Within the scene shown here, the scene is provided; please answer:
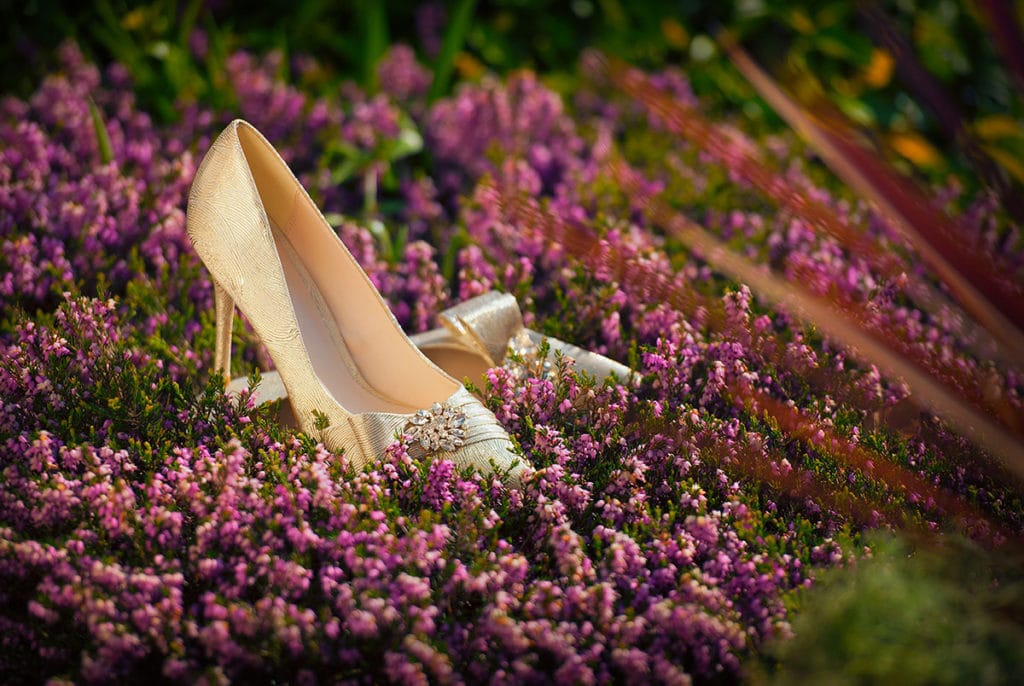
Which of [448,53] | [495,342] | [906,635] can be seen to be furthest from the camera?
[448,53]

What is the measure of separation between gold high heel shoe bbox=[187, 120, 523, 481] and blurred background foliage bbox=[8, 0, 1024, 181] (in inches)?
48.9

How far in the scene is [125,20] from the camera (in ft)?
10.6

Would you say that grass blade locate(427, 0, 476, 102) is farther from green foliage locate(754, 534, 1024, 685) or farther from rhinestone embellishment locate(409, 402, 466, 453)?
green foliage locate(754, 534, 1024, 685)

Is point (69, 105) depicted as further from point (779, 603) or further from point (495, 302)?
point (779, 603)

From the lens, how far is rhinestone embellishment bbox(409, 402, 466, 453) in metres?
1.62

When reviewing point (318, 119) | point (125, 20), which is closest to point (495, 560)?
point (318, 119)

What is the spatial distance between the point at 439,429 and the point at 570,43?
106 inches

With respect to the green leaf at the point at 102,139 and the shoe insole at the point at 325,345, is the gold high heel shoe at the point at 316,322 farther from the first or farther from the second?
the green leaf at the point at 102,139

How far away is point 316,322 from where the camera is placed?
2.09m

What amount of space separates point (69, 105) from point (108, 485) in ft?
5.78

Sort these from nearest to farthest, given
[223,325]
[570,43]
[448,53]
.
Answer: [223,325]
[448,53]
[570,43]

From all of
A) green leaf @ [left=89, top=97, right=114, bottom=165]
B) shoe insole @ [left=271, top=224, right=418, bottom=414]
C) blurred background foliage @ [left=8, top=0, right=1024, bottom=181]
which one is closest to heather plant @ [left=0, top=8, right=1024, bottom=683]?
green leaf @ [left=89, top=97, right=114, bottom=165]

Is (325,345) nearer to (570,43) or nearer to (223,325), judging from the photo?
(223,325)

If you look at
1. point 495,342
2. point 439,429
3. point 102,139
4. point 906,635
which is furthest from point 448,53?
point 906,635
